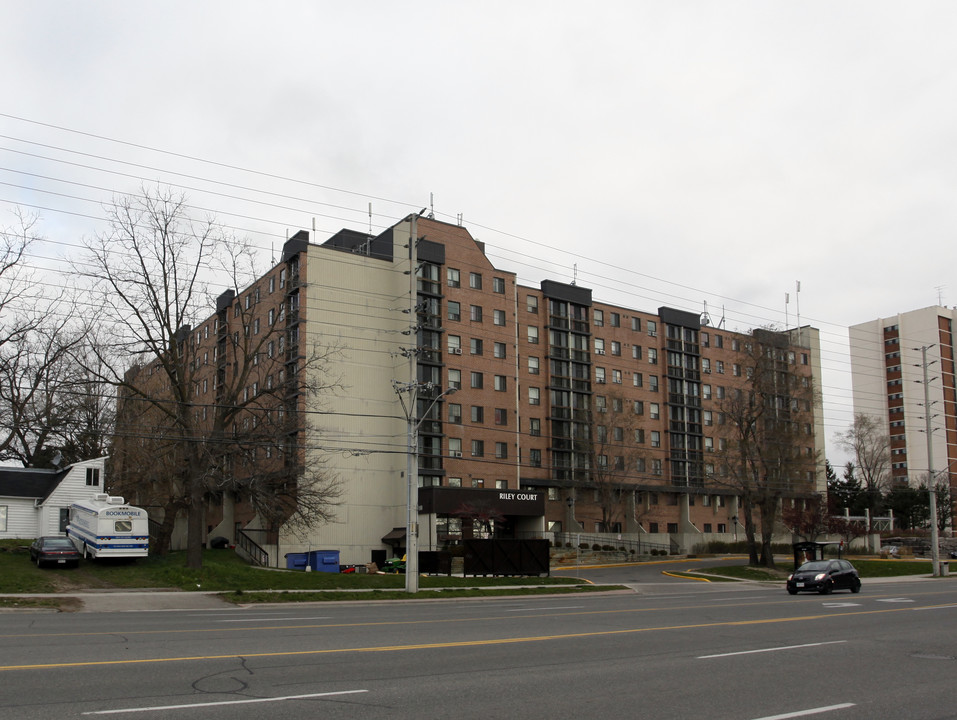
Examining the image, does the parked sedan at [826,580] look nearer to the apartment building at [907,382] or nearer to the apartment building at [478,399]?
the apartment building at [478,399]

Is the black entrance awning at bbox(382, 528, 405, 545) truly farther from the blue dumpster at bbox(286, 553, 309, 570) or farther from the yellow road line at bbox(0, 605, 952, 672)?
the yellow road line at bbox(0, 605, 952, 672)

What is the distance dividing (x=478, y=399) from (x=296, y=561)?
22.5 meters

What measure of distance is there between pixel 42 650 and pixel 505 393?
57.3m

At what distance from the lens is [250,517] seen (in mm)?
64500

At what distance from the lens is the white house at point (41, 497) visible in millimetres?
45344

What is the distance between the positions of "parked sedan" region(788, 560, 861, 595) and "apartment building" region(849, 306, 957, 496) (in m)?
110

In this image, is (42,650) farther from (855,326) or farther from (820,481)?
(855,326)

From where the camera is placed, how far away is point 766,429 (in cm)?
5322

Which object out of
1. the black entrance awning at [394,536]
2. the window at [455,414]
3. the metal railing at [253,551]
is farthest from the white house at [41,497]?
the window at [455,414]

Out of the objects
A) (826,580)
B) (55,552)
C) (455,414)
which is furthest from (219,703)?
(455,414)

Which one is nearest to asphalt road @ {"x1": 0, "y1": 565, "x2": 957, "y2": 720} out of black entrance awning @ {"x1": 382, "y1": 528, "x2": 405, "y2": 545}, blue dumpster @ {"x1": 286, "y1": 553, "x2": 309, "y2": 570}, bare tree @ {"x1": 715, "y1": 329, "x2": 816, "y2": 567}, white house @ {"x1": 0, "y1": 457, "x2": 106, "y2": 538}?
white house @ {"x1": 0, "y1": 457, "x2": 106, "y2": 538}

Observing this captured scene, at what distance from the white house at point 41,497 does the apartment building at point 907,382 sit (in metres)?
123

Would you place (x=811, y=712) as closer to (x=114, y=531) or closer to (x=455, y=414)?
(x=114, y=531)

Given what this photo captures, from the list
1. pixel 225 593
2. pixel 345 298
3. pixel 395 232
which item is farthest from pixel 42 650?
pixel 395 232
